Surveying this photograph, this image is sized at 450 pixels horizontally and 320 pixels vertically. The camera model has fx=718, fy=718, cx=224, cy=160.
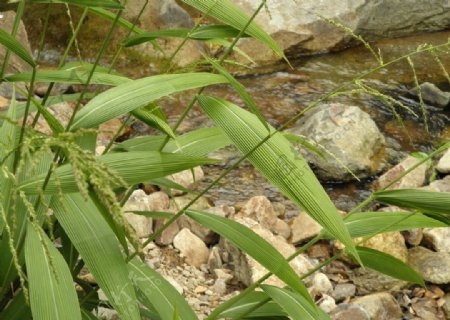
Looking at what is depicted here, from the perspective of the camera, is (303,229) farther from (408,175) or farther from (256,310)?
(256,310)

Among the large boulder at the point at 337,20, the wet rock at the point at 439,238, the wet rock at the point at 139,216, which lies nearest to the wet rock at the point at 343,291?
the wet rock at the point at 439,238

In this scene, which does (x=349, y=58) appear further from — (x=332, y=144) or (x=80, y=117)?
(x=80, y=117)

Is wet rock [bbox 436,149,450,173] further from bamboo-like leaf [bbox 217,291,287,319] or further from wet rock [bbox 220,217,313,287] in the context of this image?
bamboo-like leaf [bbox 217,291,287,319]

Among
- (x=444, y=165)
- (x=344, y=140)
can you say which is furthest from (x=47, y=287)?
(x=444, y=165)

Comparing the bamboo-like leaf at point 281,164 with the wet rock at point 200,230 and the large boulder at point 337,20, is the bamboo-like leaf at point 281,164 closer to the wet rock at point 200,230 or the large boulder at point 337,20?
the wet rock at point 200,230

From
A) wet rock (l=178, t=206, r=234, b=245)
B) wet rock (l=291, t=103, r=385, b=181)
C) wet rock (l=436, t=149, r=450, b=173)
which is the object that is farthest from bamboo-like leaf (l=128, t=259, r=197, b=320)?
wet rock (l=436, t=149, r=450, b=173)

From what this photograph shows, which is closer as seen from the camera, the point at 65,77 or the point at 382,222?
the point at 65,77

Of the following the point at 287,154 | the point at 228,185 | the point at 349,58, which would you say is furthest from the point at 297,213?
the point at 349,58
